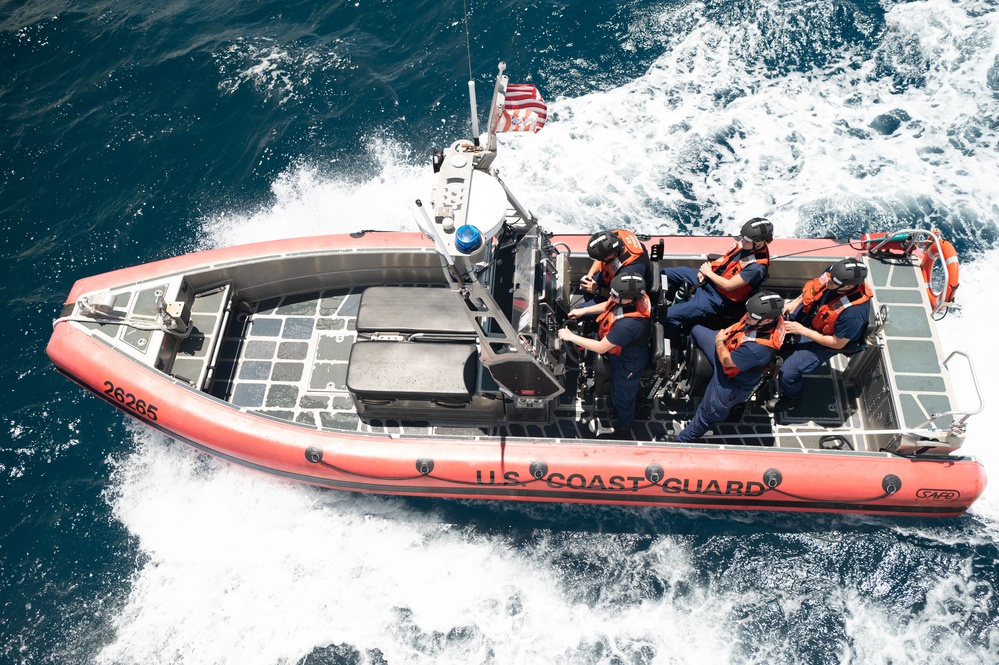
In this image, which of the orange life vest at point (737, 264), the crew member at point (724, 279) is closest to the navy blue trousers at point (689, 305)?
the crew member at point (724, 279)

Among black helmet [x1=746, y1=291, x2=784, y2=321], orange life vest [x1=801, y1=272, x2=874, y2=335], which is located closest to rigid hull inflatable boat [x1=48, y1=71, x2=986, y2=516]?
orange life vest [x1=801, y1=272, x2=874, y2=335]

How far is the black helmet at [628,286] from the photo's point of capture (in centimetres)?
511

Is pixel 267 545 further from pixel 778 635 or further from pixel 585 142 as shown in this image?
pixel 585 142

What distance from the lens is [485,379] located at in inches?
246

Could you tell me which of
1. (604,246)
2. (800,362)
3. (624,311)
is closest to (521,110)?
(604,246)

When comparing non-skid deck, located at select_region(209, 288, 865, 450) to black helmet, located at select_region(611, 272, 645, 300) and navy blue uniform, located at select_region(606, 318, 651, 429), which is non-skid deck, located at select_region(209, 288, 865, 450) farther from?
black helmet, located at select_region(611, 272, 645, 300)

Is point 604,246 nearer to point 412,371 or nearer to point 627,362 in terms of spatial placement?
point 627,362

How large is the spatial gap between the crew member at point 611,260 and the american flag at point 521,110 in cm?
109

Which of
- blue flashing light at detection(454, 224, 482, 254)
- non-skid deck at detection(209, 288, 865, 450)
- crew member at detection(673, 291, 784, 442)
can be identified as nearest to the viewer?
blue flashing light at detection(454, 224, 482, 254)

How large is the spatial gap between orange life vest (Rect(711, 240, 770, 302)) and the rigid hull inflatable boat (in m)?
0.58

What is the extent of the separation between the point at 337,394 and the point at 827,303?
476 centimetres

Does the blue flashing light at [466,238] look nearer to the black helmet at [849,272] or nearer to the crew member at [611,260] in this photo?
the crew member at [611,260]

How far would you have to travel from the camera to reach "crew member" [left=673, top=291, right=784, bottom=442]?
206 inches

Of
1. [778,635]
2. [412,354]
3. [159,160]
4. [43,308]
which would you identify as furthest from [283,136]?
[778,635]
